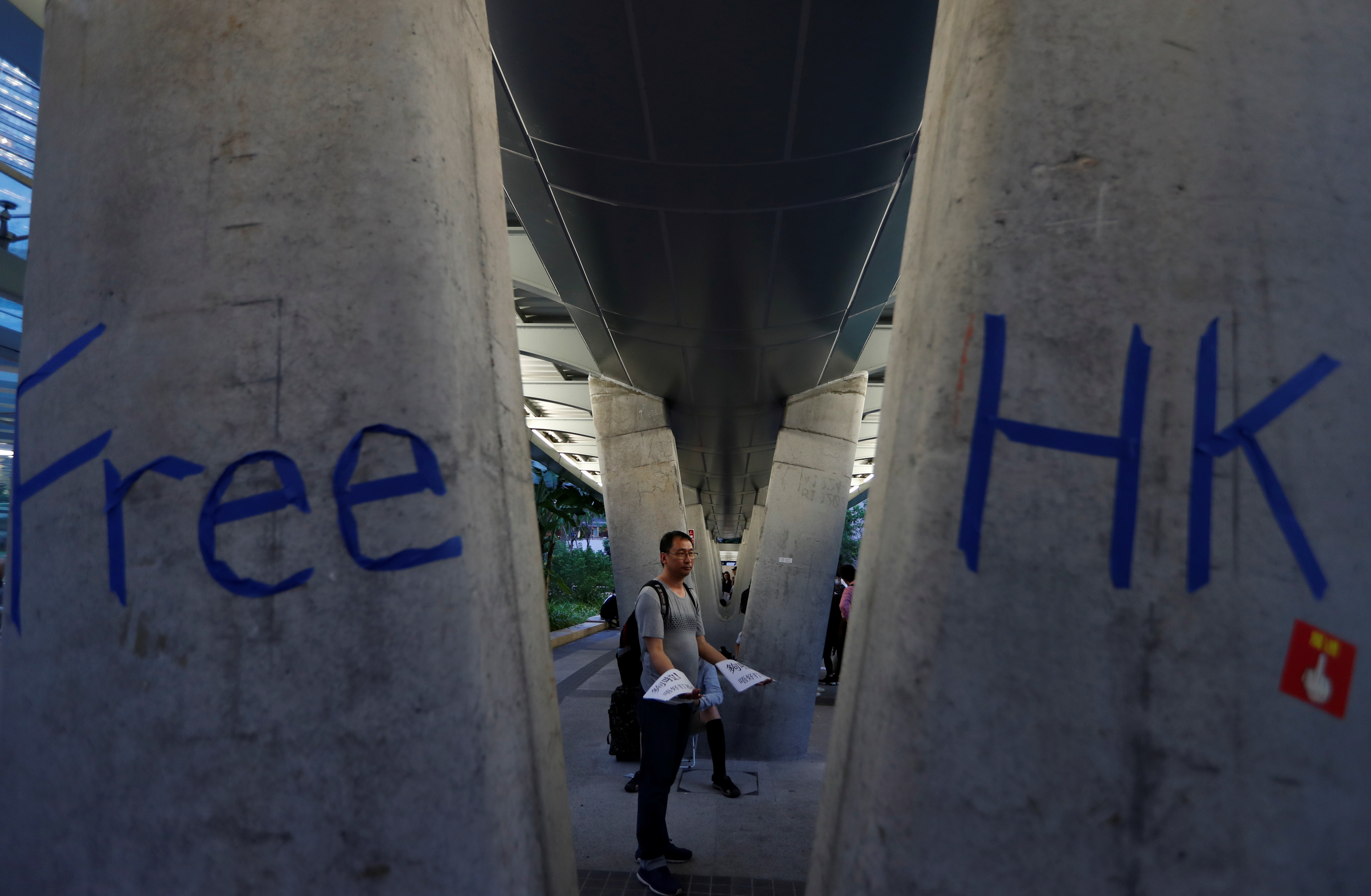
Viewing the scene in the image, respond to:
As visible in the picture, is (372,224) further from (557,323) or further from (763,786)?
(557,323)

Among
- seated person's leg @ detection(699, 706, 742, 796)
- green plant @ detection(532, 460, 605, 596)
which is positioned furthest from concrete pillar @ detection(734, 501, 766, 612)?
seated person's leg @ detection(699, 706, 742, 796)

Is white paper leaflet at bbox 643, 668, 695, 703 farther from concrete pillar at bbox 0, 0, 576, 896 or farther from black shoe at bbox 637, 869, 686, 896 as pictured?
concrete pillar at bbox 0, 0, 576, 896

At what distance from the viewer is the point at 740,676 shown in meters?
3.72

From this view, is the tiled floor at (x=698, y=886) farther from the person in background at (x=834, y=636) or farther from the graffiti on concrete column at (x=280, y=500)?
the person in background at (x=834, y=636)

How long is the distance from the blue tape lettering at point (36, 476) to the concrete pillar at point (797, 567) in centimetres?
669

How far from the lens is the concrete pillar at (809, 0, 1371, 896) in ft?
6.33

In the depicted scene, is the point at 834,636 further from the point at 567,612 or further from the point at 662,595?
the point at 567,612

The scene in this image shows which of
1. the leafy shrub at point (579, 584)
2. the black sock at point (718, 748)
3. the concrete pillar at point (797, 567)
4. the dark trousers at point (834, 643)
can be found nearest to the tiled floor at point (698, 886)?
the black sock at point (718, 748)

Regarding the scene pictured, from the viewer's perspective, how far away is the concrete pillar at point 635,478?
11.2 metres

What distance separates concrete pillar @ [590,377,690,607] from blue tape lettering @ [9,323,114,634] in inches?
340

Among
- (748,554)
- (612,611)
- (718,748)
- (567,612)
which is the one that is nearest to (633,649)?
(718,748)

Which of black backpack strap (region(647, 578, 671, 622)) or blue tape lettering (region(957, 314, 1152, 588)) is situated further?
black backpack strap (region(647, 578, 671, 622))

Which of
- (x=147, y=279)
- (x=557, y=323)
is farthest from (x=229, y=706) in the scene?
(x=557, y=323)

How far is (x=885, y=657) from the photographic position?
87.3 inches
